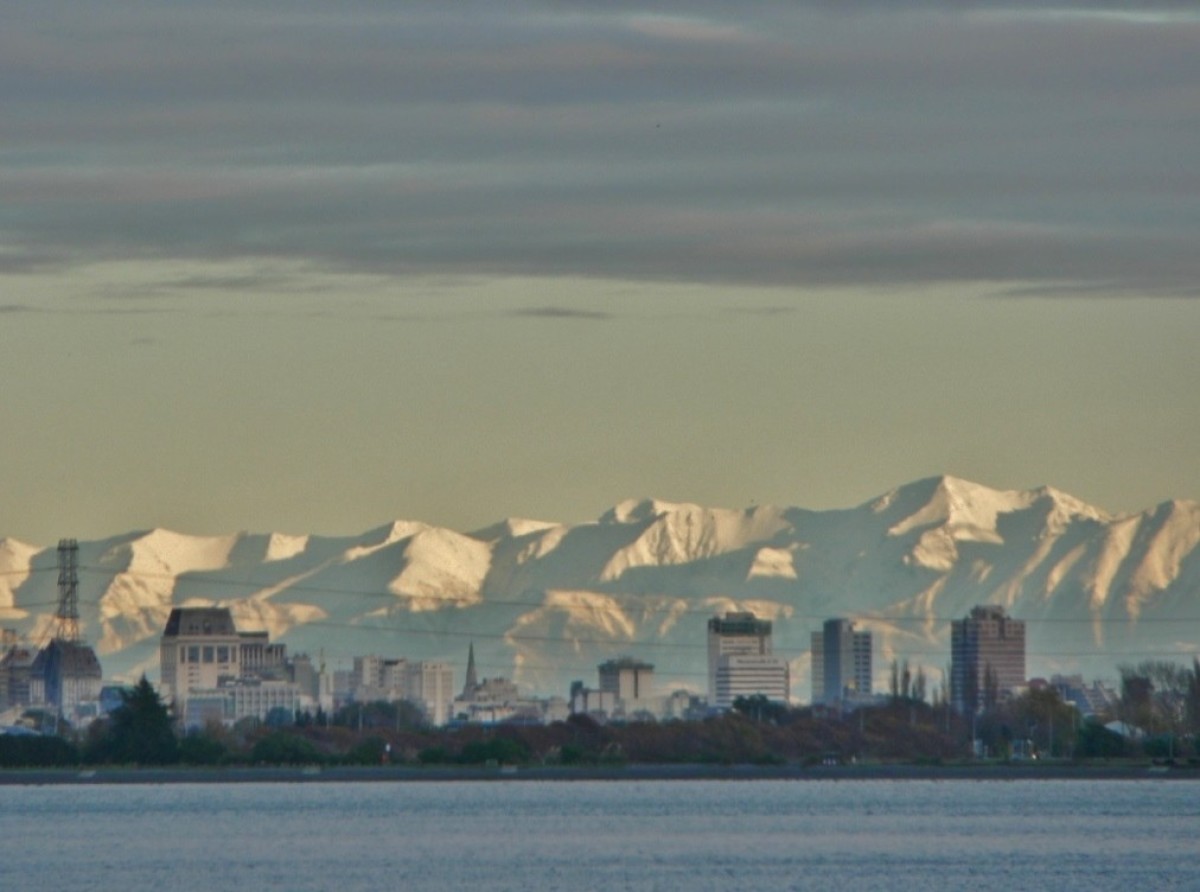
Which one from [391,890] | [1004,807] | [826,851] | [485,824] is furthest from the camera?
[1004,807]

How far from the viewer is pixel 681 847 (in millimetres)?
137625

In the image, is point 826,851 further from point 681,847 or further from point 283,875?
point 283,875

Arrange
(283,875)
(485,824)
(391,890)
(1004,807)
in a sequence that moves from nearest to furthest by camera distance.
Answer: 1. (391,890)
2. (283,875)
3. (485,824)
4. (1004,807)

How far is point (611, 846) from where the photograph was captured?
139 metres

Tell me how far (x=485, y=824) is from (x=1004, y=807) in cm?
3869

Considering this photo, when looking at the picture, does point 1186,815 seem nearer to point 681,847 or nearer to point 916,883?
point 681,847

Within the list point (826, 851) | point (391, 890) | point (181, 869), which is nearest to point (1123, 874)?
point (826, 851)

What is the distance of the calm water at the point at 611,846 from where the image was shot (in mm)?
115562

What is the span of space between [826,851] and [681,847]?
6.94 m

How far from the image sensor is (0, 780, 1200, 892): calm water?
116m

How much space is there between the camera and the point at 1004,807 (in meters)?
187

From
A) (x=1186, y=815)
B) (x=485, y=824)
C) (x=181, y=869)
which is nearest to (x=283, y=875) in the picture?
(x=181, y=869)

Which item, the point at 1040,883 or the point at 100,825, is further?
the point at 100,825

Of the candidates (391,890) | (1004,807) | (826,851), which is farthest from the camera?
(1004,807)
